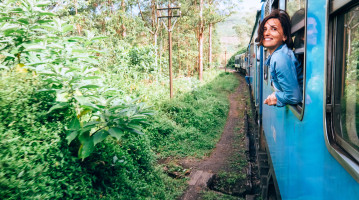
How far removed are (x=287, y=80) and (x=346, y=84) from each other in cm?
67

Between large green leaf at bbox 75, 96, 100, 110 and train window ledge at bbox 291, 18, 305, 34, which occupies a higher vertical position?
train window ledge at bbox 291, 18, 305, 34

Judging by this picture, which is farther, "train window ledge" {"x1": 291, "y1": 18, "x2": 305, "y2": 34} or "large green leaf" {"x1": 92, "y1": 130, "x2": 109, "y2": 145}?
"large green leaf" {"x1": 92, "y1": 130, "x2": 109, "y2": 145}

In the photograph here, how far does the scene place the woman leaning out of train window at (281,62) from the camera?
1905 mm

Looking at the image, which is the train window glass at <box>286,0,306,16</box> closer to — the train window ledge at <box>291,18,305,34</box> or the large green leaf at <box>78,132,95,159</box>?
the train window ledge at <box>291,18,305,34</box>

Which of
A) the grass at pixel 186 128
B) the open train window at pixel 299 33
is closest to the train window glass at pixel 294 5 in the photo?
the open train window at pixel 299 33

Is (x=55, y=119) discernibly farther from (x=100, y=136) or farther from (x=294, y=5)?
(x=294, y=5)

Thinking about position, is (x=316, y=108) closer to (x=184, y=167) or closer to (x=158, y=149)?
(x=184, y=167)

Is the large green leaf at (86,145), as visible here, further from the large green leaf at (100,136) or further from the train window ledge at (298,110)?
the train window ledge at (298,110)

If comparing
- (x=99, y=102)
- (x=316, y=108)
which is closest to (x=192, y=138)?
(x=99, y=102)

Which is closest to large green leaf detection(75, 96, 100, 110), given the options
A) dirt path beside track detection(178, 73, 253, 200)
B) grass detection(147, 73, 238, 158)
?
dirt path beside track detection(178, 73, 253, 200)

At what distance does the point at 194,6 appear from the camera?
68.5 feet

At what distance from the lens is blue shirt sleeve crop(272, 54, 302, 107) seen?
6.23 feet

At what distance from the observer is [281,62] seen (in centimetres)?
194

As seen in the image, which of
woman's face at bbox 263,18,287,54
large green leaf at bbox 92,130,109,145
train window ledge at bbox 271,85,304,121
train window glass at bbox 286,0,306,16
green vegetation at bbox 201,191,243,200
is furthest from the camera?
green vegetation at bbox 201,191,243,200
